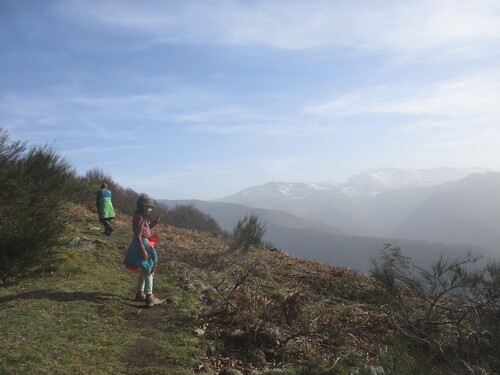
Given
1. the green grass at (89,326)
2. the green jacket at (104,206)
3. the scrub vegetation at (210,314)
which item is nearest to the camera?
the green grass at (89,326)

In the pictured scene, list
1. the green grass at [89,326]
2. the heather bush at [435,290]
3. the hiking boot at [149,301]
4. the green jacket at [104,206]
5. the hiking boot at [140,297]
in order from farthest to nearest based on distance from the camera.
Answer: the green jacket at [104,206] < the hiking boot at [140,297] < the hiking boot at [149,301] < the heather bush at [435,290] < the green grass at [89,326]

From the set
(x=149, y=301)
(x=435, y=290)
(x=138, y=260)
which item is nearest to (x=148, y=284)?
(x=149, y=301)

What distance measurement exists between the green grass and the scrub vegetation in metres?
0.02

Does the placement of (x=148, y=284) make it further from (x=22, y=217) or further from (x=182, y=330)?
(x=22, y=217)

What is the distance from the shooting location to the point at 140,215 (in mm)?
6188

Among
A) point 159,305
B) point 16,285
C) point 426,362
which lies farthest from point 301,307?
point 16,285

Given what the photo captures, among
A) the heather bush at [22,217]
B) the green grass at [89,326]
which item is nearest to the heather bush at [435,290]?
the green grass at [89,326]

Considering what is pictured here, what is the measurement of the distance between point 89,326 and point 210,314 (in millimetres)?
1813

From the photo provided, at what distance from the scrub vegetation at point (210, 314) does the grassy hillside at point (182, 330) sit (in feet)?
0.06

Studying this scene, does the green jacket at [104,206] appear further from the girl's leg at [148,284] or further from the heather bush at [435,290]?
the heather bush at [435,290]

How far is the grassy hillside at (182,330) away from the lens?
405cm

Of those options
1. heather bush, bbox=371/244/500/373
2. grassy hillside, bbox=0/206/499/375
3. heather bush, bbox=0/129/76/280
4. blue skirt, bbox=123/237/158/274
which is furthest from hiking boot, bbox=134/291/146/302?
heather bush, bbox=371/244/500/373

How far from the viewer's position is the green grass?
4.05m

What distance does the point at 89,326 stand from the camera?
497cm
